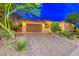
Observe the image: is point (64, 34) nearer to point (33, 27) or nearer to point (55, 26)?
point (55, 26)

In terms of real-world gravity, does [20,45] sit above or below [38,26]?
below

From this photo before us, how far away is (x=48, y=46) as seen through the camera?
6.87 feet

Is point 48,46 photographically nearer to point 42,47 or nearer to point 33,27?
point 42,47

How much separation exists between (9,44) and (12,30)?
0.14 m

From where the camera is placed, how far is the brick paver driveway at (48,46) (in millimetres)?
2070

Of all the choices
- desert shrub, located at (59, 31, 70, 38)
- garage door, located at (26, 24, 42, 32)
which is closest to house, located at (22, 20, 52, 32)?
garage door, located at (26, 24, 42, 32)

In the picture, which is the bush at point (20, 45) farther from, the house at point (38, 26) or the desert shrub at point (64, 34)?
the desert shrub at point (64, 34)

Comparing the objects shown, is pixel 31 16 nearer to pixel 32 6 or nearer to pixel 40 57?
pixel 32 6

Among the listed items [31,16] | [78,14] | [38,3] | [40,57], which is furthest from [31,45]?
[78,14]

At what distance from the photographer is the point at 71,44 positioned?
2.09 m

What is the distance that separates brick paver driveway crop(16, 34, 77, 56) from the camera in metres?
2.07

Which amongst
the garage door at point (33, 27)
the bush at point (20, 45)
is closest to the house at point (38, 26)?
the garage door at point (33, 27)

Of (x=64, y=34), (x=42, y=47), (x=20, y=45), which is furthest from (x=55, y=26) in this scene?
(x=20, y=45)

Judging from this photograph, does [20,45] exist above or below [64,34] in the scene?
below
